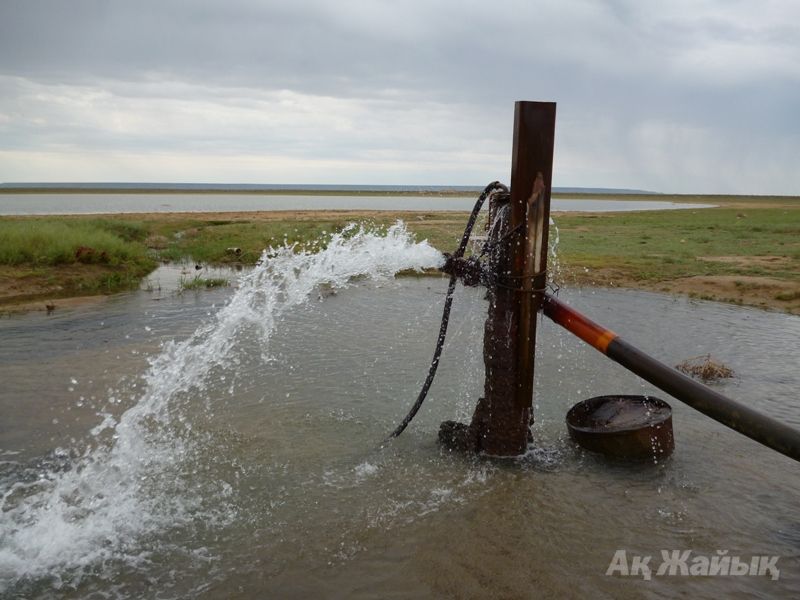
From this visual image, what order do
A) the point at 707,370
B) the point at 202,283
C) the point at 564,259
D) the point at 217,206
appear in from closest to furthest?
the point at 707,370, the point at 202,283, the point at 564,259, the point at 217,206

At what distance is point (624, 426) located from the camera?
6391 millimetres

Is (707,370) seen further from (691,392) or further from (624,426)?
(691,392)

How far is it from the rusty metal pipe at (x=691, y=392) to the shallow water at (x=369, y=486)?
1.11 m

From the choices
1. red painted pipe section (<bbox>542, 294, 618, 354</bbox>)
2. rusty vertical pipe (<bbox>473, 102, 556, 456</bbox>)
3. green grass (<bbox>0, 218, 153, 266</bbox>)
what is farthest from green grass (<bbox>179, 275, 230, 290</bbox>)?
red painted pipe section (<bbox>542, 294, 618, 354</bbox>)

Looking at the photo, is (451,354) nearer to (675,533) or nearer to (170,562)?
(675,533)

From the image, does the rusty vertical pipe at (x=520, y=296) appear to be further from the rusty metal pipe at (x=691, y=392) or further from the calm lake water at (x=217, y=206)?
the calm lake water at (x=217, y=206)

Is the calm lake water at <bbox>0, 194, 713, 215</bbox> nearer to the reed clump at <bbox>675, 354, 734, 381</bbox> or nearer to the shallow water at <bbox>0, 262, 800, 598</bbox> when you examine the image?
the shallow water at <bbox>0, 262, 800, 598</bbox>

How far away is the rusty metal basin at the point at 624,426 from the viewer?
237 inches

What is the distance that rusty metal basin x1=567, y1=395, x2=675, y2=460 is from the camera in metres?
6.02

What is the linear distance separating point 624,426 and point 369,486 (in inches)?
108

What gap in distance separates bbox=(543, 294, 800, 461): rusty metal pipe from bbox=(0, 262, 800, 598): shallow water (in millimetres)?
1109

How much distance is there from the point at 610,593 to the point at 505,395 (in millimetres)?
1945

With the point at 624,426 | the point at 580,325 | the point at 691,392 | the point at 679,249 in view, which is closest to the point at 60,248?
the point at 624,426

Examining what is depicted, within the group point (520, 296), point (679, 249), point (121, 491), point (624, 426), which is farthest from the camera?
point (679, 249)
